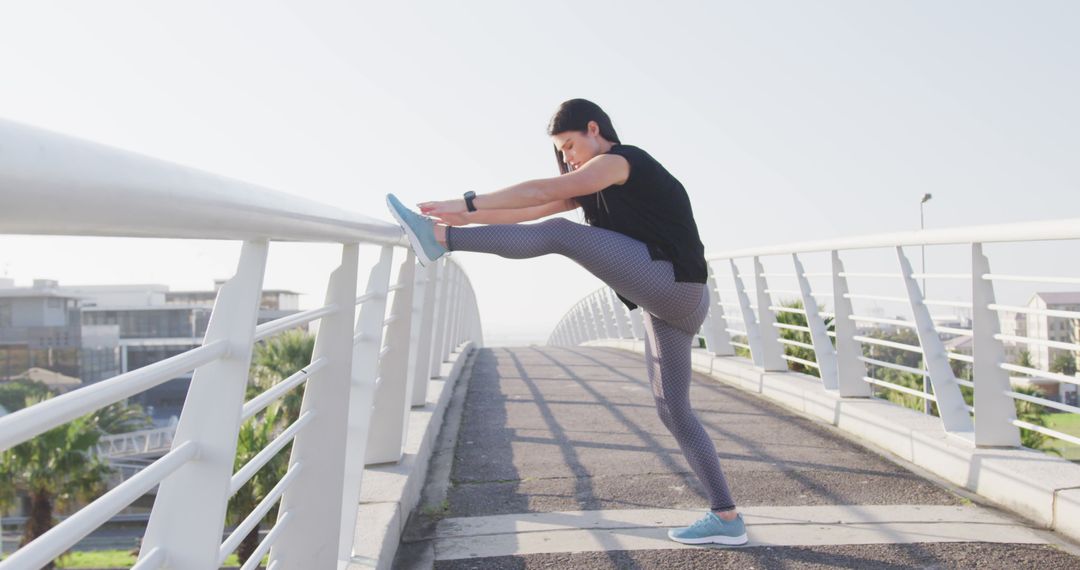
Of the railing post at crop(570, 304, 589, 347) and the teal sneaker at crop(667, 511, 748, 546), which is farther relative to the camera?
the railing post at crop(570, 304, 589, 347)

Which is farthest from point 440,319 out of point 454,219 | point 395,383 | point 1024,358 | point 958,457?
point 454,219

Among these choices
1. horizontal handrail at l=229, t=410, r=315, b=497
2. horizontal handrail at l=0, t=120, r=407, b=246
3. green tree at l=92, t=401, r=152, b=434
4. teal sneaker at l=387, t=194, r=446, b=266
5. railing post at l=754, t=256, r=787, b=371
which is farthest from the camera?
green tree at l=92, t=401, r=152, b=434

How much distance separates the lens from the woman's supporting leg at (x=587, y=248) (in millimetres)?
3488

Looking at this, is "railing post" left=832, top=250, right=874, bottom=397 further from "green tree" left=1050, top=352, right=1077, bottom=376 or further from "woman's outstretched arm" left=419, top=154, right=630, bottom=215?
"woman's outstretched arm" left=419, top=154, right=630, bottom=215

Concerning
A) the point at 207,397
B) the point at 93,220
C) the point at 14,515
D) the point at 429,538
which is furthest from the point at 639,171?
the point at 14,515

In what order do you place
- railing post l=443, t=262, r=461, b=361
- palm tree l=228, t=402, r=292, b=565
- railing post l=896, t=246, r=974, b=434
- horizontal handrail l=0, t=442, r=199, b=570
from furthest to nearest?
palm tree l=228, t=402, r=292, b=565, railing post l=443, t=262, r=461, b=361, railing post l=896, t=246, r=974, b=434, horizontal handrail l=0, t=442, r=199, b=570

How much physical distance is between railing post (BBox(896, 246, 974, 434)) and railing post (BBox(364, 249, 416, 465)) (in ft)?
9.18

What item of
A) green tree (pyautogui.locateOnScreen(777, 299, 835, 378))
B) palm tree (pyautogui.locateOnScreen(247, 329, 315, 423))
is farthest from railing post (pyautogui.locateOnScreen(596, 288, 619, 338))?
palm tree (pyautogui.locateOnScreen(247, 329, 315, 423))

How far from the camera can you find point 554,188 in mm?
3547

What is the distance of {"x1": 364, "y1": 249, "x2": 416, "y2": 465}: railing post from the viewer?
15.3 feet

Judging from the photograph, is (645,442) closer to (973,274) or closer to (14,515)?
(973,274)

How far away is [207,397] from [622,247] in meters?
1.95

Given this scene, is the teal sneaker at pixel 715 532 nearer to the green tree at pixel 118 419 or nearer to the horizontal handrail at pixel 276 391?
the horizontal handrail at pixel 276 391

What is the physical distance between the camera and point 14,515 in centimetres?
3938
